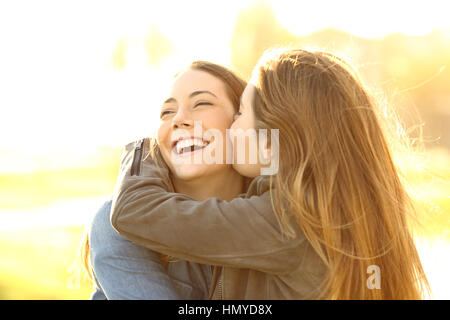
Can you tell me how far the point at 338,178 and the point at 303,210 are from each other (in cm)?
23

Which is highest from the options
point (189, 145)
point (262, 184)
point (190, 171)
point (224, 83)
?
point (224, 83)

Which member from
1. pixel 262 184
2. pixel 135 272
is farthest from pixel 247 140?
pixel 135 272

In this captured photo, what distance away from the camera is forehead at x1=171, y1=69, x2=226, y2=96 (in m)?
2.65

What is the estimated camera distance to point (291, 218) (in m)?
2.18

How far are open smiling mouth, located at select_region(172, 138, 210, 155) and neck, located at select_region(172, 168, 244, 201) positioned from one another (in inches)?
5.9

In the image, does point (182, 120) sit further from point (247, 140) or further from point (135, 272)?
point (135, 272)

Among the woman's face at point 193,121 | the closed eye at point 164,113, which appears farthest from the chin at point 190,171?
the closed eye at point 164,113

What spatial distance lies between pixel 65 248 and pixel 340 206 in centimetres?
775

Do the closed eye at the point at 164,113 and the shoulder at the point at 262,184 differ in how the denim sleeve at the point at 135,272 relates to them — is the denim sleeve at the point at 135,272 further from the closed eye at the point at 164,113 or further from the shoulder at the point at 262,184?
the closed eye at the point at 164,113

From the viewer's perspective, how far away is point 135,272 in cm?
233

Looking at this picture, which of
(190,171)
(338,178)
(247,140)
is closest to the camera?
(338,178)

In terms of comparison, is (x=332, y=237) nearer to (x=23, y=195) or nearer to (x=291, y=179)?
(x=291, y=179)

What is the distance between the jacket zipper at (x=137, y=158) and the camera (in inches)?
99.0
